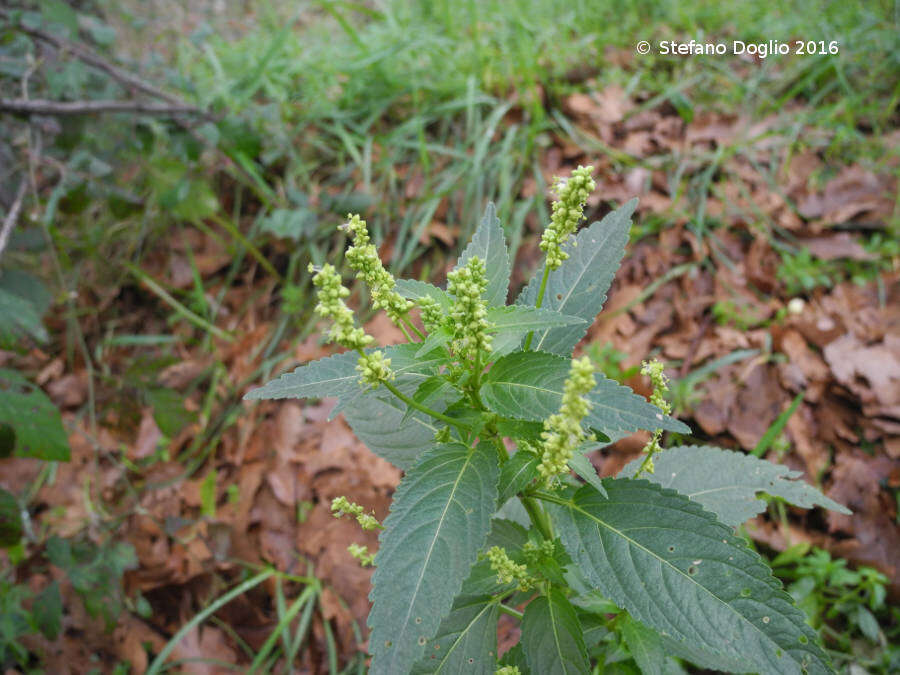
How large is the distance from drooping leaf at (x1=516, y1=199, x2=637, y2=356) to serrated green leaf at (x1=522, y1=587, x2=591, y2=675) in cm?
60

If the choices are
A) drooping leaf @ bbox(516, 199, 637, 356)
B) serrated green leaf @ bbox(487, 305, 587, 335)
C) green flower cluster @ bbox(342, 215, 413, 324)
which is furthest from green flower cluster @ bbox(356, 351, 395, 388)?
drooping leaf @ bbox(516, 199, 637, 356)

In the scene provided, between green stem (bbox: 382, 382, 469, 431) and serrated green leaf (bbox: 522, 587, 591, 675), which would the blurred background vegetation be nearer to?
serrated green leaf (bbox: 522, 587, 591, 675)

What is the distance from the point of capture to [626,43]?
4066mm

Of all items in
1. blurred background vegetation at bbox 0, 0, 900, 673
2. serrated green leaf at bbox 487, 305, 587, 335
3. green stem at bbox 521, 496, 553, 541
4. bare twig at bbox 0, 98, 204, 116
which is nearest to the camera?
serrated green leaf at bbox 487, 305, 587, 335

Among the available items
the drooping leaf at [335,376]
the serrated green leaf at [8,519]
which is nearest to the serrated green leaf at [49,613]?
the serrated green leaf at [8,519]

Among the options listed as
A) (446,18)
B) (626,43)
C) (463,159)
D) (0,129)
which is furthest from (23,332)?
(626,43)

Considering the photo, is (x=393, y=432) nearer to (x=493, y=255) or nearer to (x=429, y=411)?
(x=429, y=411)

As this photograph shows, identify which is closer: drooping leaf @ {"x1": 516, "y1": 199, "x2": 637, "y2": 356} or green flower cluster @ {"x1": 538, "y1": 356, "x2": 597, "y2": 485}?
green flower cluster @ {"x1": 538, "y1": 356, "x2": 597, "y2": 485}

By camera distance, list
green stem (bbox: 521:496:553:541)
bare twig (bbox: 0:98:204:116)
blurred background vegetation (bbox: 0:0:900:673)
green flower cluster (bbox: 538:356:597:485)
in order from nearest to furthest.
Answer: green flower cluster (bbox: 538:356:597:485) < green stem (bbox: 521:496:553:541) < bare twig (bbox: 0:98:204:116) < blurred background vegetation (bbox: 0:0:900:673)

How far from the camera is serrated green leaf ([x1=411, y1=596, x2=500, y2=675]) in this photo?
1.39 meters

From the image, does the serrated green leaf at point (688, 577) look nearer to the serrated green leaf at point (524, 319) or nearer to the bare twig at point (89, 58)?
the serrated green leaf at point (524, 319)

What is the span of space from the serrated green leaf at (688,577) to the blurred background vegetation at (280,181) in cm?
146

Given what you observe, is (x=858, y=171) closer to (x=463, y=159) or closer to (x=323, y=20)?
(x=463, y=159)

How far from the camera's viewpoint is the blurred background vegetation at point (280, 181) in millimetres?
2648
